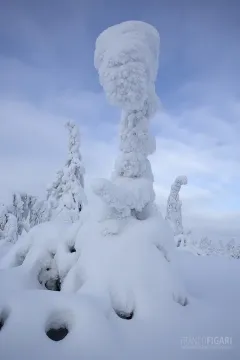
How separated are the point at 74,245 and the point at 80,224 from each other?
0.66 meters

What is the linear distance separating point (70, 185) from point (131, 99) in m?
14.6

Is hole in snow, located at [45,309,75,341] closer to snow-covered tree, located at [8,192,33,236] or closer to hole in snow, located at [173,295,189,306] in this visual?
hole in snow, located at [173,295,189,306]

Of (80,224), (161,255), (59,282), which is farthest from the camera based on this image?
(80,224)

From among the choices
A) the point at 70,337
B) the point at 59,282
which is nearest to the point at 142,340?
the point at 70,337

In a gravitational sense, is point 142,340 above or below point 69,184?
below

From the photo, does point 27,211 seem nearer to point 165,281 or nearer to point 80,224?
point 80,224

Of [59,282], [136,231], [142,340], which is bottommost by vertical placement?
[142,340]

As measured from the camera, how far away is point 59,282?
294 inches

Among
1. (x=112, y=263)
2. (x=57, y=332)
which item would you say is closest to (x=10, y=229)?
(x=112, y=263)

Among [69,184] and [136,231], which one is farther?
[69,184]

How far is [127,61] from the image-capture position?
22.1 ft

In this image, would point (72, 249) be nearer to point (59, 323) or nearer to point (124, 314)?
point (124, 314)

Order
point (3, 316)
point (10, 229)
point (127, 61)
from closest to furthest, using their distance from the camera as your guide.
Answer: point (3, 316)
point (127, 61)
point (10, 229)

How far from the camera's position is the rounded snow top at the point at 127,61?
6.69m
